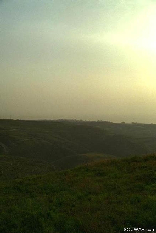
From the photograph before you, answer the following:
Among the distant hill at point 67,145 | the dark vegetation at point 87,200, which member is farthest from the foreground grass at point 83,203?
the distant hill at point 67,145

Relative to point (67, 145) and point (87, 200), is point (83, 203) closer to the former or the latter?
point (87, 200)

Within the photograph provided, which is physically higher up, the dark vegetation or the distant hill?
the dark vegetation

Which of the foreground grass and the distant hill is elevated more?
the foreground grass

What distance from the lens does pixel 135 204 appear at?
14.4 metres

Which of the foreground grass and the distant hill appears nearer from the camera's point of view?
the foreground grass

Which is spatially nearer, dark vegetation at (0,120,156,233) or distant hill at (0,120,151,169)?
dark vegetation at (0,120,156,233)

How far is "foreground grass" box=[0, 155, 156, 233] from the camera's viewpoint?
11.8 metres

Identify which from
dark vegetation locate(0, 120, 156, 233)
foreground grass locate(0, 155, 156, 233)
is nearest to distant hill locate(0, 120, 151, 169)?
dark vegetation locate(0, 120, 156, 233)

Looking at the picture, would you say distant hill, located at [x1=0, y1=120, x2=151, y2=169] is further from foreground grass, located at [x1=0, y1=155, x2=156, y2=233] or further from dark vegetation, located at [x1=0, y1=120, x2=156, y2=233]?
foreground grass, located at [x1=0, y1=155, x2=156, y2=233]

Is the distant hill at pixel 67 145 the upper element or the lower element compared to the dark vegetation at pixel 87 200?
lower


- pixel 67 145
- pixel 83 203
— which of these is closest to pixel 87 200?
pixel 83 203

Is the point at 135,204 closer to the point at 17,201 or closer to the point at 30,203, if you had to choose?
the point at 30,203

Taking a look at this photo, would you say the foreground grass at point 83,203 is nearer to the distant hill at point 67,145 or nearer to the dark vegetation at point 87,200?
the dark vegetation at point 87,200

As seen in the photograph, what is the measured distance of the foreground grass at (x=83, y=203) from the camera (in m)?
11.8
